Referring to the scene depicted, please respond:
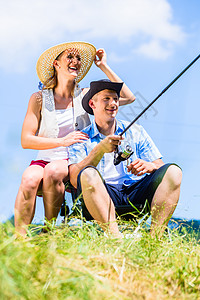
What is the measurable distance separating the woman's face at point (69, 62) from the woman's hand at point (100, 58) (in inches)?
6.3

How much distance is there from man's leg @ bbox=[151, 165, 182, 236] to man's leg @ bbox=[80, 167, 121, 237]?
0.26 m

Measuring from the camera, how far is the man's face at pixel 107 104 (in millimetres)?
2688

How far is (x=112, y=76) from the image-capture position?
2.96 m

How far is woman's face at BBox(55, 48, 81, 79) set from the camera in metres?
2.90

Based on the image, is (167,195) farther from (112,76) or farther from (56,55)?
(56,55)

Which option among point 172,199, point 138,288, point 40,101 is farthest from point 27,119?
point 138,288

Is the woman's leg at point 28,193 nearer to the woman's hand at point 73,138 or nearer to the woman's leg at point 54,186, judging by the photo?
the woman's leg at point 54,186

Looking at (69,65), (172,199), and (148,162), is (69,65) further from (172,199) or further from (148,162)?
(172,199)

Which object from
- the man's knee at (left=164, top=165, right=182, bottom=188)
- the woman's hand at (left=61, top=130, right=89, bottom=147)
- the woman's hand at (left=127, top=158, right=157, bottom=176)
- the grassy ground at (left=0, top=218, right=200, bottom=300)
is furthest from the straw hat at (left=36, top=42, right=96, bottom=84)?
the grassy ground at (left=0, top=218, right=200, bottom=300)

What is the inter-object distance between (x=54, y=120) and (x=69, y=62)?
0.53 metres

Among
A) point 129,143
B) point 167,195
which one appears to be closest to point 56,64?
point 129,143

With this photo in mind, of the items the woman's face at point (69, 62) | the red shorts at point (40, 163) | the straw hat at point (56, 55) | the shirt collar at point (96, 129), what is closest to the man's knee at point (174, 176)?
the shirt collar at point (96, 129)

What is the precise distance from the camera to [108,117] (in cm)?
272

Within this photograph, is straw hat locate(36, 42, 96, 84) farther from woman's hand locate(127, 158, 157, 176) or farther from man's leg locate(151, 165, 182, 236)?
man's leg locate(151, 165, 182, 236)
